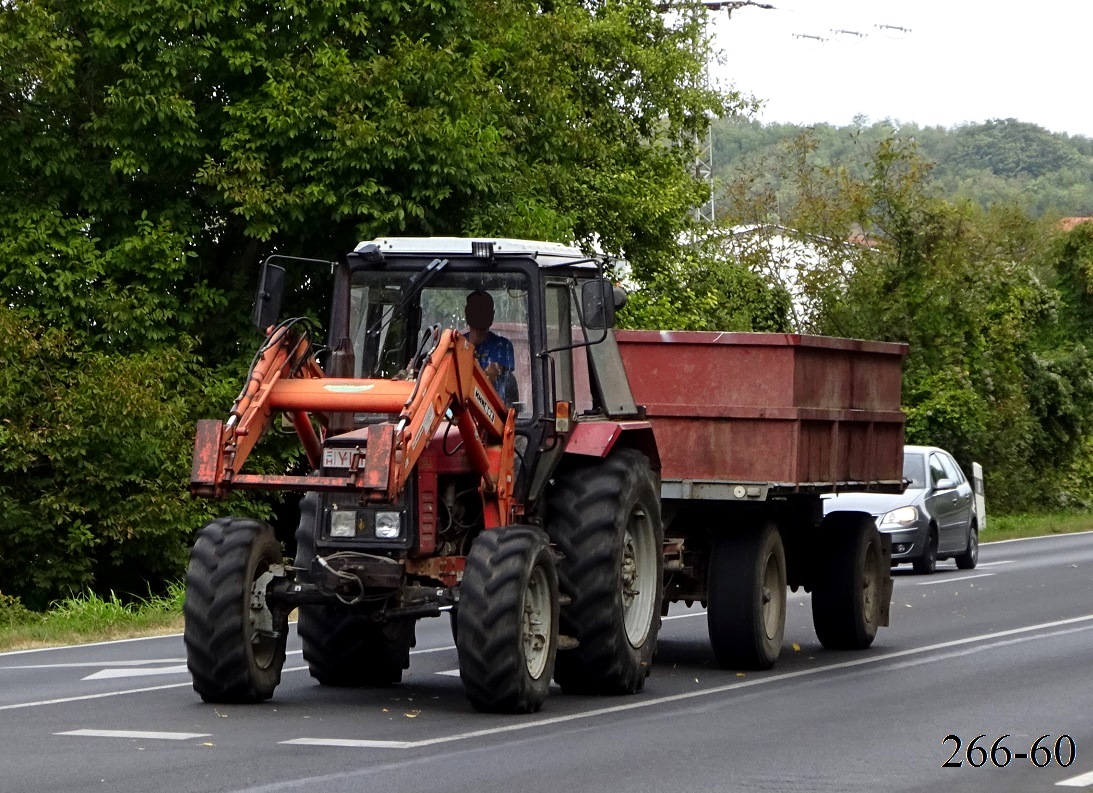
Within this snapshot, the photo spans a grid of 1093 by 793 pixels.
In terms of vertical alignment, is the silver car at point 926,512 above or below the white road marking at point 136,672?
above

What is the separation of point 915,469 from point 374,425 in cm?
1756

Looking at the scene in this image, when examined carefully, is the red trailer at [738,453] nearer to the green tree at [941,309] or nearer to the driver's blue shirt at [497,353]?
the driver's blue shirt at [497,353]

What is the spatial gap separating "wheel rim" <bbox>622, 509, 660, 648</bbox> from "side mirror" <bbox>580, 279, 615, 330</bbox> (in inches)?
66.0

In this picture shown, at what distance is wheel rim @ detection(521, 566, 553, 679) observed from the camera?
39.0ft

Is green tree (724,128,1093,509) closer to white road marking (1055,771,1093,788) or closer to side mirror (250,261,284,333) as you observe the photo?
side mirror (250,261,284,333)

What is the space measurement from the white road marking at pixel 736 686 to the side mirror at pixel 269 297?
2.74m

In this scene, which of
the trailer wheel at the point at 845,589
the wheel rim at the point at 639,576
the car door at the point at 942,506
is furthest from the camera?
the car door at the point at 942,506

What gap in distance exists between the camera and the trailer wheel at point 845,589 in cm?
1688

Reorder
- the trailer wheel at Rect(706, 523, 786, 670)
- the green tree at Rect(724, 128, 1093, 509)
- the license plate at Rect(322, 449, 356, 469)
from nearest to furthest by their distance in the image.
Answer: the license plate at Rect(322, 449, 356, 469), the trailer wheel at Rect(706, 523, 786, 670), the green tree at Rect(724, 128, 1093, 509)

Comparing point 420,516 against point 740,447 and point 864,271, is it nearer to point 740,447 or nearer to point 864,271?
point 740,447

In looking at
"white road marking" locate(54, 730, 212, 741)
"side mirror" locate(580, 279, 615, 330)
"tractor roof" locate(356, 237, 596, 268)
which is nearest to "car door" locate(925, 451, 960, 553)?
"tractor roof" locate(356, 237, 596, 268)

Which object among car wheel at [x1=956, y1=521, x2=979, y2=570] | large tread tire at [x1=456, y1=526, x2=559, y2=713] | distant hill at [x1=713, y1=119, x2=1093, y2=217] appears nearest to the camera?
large tread tire at [x1=456, y1=526, x2=559, y2=713]

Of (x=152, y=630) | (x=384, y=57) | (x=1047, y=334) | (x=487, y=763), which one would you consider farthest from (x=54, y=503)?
(x=1047, y=334)

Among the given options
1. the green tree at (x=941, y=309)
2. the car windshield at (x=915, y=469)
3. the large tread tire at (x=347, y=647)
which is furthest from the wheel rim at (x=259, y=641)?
the green tree at (x=941, y=309)
